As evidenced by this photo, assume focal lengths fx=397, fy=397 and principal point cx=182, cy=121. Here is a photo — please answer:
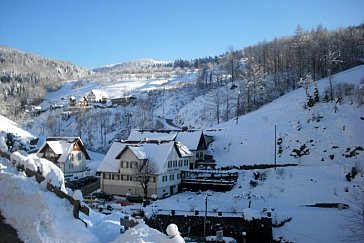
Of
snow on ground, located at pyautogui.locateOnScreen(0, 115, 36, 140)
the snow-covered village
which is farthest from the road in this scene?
snow on ground, located at pyautogui.locateOnScreen(0, 115, 36, 140)

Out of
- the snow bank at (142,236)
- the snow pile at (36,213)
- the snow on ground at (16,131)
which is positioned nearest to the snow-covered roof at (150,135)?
the snow on ground at (16,131)

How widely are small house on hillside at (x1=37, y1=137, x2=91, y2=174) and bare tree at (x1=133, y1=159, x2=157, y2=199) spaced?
1449 cm

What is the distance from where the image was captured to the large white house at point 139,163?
1609 inches

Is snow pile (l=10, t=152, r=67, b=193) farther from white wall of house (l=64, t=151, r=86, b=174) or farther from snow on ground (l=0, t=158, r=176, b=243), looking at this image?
white wall of house (l=64, t=151, r=86, b=174)

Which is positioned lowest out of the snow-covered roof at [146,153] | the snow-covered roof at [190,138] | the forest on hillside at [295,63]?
the snow-covered roof at [146,153]

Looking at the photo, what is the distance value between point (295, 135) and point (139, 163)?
22.3 m

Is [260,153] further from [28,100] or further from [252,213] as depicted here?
[28,100]

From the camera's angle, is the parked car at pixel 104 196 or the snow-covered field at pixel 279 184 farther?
the parked car at pixel 104 196

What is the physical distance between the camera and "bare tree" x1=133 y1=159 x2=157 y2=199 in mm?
39781

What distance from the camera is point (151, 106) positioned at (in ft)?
385

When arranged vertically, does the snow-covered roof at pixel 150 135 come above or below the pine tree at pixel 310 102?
below

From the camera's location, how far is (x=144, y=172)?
1574 inches

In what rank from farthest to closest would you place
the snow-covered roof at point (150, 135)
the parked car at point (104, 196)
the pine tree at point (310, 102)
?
the pine tree at point (310, 102) → the snow-covered roof at point (150, 135) → the parked car at point (104, 196)

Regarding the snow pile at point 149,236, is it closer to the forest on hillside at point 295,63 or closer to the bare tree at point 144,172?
the bare tree at point 144,172
